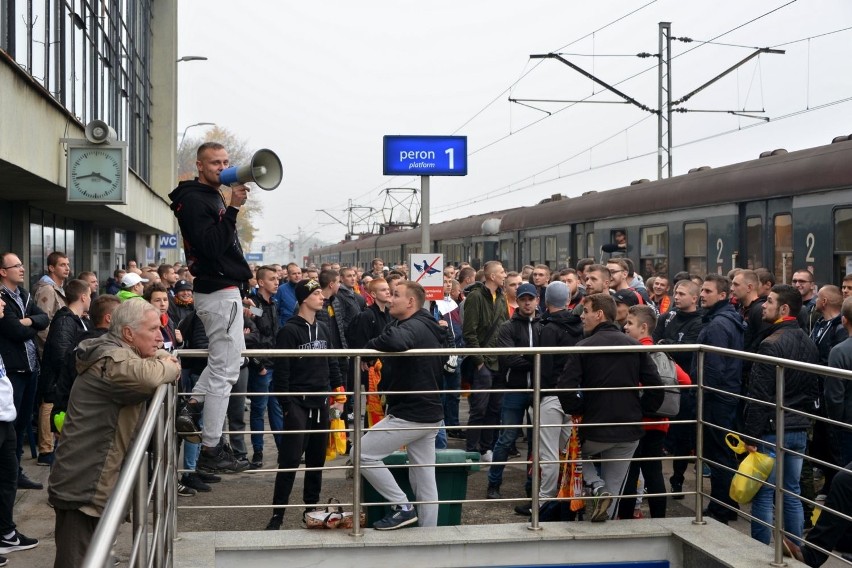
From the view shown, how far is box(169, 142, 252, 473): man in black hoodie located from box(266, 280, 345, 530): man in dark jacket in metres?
1.28

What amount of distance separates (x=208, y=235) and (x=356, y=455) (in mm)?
1768

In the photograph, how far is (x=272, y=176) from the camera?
5.69 meters

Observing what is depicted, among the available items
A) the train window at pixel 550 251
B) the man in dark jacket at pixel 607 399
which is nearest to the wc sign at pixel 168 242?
the train window at pixel 550 251

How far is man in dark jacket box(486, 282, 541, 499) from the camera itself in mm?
8719

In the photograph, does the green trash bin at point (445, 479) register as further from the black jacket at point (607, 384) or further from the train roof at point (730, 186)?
the train roof at point (730, 186)

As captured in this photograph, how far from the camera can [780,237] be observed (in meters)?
13.0

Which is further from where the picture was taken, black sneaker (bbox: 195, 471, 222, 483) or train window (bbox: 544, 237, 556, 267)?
train window (bbox: 544, 237, 556, 267)

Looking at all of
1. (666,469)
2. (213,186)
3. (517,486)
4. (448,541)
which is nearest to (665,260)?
(666,469)

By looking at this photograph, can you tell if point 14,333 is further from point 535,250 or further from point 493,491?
point 535,250

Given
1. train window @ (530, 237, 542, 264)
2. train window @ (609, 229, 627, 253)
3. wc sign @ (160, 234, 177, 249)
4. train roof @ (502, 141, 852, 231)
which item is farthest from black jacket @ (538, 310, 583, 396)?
wc sign @ (160, 234, 177, 249)

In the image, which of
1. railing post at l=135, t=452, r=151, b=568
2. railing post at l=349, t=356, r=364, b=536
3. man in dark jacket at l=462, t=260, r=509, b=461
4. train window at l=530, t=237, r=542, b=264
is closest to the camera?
railing post at l=135, t=452, r=151, b=568

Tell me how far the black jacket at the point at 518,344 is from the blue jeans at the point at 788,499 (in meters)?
2.24

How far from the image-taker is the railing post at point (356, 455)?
6.40 metres

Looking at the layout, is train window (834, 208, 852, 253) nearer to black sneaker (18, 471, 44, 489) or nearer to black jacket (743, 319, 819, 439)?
black jacket (743, 319, 819, 439)
